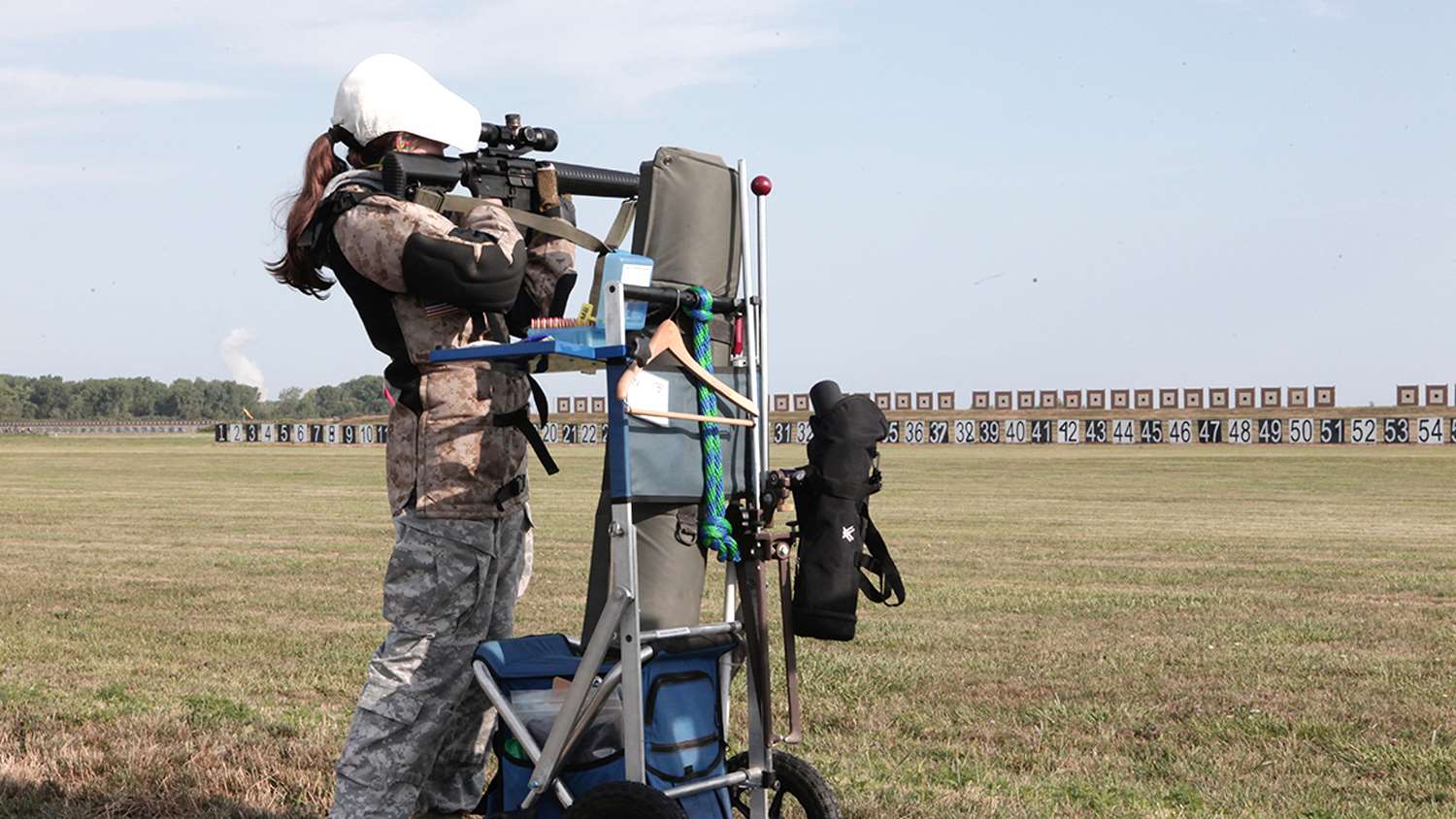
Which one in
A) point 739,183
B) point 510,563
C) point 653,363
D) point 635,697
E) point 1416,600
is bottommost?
point 1416,600

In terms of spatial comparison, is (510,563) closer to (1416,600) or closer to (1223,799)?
→ (1223,799)

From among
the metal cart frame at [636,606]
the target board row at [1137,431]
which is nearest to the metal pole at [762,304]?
the metal cart frame at [636,606]

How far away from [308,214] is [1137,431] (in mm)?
84352

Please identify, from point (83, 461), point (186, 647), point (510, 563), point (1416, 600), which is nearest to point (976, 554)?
point (1416, 600)

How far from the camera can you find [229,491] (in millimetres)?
33469

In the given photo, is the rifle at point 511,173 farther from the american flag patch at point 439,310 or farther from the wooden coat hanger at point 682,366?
the wooden coat hanger at point 682,366

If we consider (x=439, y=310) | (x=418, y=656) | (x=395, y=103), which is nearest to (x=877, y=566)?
(x=418, y=656)

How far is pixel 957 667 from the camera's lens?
909 cm

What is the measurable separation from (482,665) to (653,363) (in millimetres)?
915

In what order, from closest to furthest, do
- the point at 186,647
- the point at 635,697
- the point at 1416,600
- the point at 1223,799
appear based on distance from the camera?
the point at 635,697 < the point at 1223,799 < the point at 186,647 < the point at 1416,600

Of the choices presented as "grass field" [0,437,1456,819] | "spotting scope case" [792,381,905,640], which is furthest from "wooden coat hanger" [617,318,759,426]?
"grass field" [0,437,1456,819]

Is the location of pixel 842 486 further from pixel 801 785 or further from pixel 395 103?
pixel 395 103

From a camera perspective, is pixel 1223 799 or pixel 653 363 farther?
pixel 1223 799

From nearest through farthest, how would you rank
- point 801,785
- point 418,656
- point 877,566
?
point 418,656
point 877,566
point 801,785
